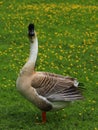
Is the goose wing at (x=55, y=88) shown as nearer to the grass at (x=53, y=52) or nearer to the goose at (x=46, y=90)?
the goose at (x=46, y=90)

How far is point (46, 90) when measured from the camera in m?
10.6

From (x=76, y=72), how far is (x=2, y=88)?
3.16 m

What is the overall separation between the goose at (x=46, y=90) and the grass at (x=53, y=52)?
1.92 feet

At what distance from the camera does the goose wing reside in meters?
10.5

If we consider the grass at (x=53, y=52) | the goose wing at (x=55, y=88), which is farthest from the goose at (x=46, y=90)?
the grass at (x=53, y=52)

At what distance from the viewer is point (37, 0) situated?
101ft

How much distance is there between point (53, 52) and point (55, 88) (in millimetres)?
7785

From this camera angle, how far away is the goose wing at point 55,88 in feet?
34.4

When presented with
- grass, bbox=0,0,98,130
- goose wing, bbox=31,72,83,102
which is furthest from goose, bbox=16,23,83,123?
grass, bbox=0,0,98,130

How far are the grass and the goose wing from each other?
29.2 inches

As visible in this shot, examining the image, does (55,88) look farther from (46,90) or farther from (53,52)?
(53,52)

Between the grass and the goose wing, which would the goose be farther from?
the grass

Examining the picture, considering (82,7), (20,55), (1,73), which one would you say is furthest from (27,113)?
(82,7)

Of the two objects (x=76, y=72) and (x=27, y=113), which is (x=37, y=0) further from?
(x=27, y=113)
